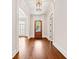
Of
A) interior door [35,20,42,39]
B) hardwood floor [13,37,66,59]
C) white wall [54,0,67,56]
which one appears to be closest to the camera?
hardwood floor [13,37,66,59]

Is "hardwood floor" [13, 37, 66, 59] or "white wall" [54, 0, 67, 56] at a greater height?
"white wall" [54, 0, 67, 56]

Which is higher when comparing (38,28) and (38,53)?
(38,28)

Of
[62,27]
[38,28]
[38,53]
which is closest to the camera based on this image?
[62,27]

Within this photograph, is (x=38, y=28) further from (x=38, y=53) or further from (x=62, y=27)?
(x=62, y=27)

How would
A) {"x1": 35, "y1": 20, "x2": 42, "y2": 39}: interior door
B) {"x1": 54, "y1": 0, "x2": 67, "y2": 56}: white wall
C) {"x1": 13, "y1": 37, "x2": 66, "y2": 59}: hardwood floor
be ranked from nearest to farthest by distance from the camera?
{"x1": 13, "y1": 37, "x2": 66, "y2": 59}: hardwood floor, {"x1": 54, "y1": 0, "x2": 67, "y2": 56}: white wall, {"x1": 35, "y1": 20, "x2": 42, "y2": 39}: interior door

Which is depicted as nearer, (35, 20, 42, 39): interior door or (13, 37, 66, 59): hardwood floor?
(13, 37, 66, 59): hardwood floor

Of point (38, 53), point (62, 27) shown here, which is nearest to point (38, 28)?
point (38, 53)

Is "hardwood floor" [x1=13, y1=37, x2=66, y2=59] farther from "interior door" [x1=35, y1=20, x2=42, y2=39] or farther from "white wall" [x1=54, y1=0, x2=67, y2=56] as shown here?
"interior door" [x1=35, y1=20, x2=42, y2=39]

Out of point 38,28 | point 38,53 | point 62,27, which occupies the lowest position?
point 38,53

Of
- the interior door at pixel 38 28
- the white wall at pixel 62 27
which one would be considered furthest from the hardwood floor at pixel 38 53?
the interior door at pixel 38 28

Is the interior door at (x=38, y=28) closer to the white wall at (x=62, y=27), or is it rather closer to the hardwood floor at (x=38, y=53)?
the hardwood floor at (x=38, y=53)

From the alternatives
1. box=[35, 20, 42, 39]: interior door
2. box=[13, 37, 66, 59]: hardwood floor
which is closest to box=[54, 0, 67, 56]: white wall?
box=[13, 37, 66, 59]: hardwood floor
